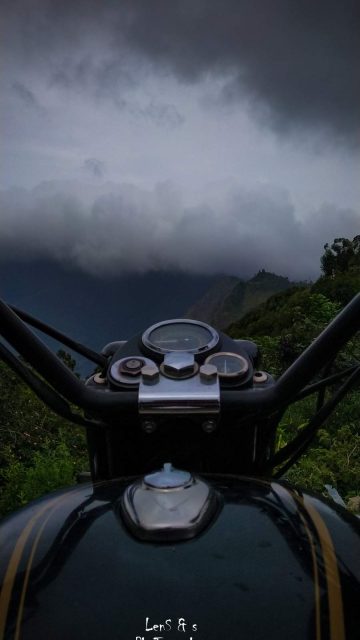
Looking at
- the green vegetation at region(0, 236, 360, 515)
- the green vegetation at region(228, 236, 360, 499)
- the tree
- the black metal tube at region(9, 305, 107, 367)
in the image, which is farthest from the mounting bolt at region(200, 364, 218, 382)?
the tree

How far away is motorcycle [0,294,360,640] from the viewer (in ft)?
3.04

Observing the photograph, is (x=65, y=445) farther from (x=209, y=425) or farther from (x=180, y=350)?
(x=209, y=425)

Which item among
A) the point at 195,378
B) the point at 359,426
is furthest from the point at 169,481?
the point at 359,426

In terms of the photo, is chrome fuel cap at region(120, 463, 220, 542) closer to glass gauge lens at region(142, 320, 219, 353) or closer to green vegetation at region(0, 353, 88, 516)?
glass gauge lens at region(142, 320, 219, 353)

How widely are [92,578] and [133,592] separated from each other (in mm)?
77

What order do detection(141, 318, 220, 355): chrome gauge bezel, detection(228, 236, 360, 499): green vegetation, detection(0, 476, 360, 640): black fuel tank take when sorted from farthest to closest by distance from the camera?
detection(228, 236, 360, 499): green vegetation < detection(141, 318, 220, 355): chrome gauge bezel < detection(0, 476, 360, 640): black fuel tank

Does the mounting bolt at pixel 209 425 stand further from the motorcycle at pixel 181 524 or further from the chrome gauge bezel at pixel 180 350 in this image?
the chrome gauge bezel at pixel 180 350

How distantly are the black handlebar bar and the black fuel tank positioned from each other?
0.24 meters

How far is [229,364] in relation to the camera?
157cm

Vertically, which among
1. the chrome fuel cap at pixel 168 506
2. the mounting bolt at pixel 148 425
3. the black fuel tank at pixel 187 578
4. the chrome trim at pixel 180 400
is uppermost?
the chrome trim at pixel 180 400

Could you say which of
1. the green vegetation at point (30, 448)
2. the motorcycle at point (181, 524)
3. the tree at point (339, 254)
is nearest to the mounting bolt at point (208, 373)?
the motorcycle at point (181, 524)

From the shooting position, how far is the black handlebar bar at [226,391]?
4.11 ft

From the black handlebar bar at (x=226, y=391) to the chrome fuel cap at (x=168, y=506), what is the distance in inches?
10.1


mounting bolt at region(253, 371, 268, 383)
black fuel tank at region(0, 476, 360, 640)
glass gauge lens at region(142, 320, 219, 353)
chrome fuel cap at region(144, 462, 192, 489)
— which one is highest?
glass gauge lens at region(142, 320, 219, 353)
